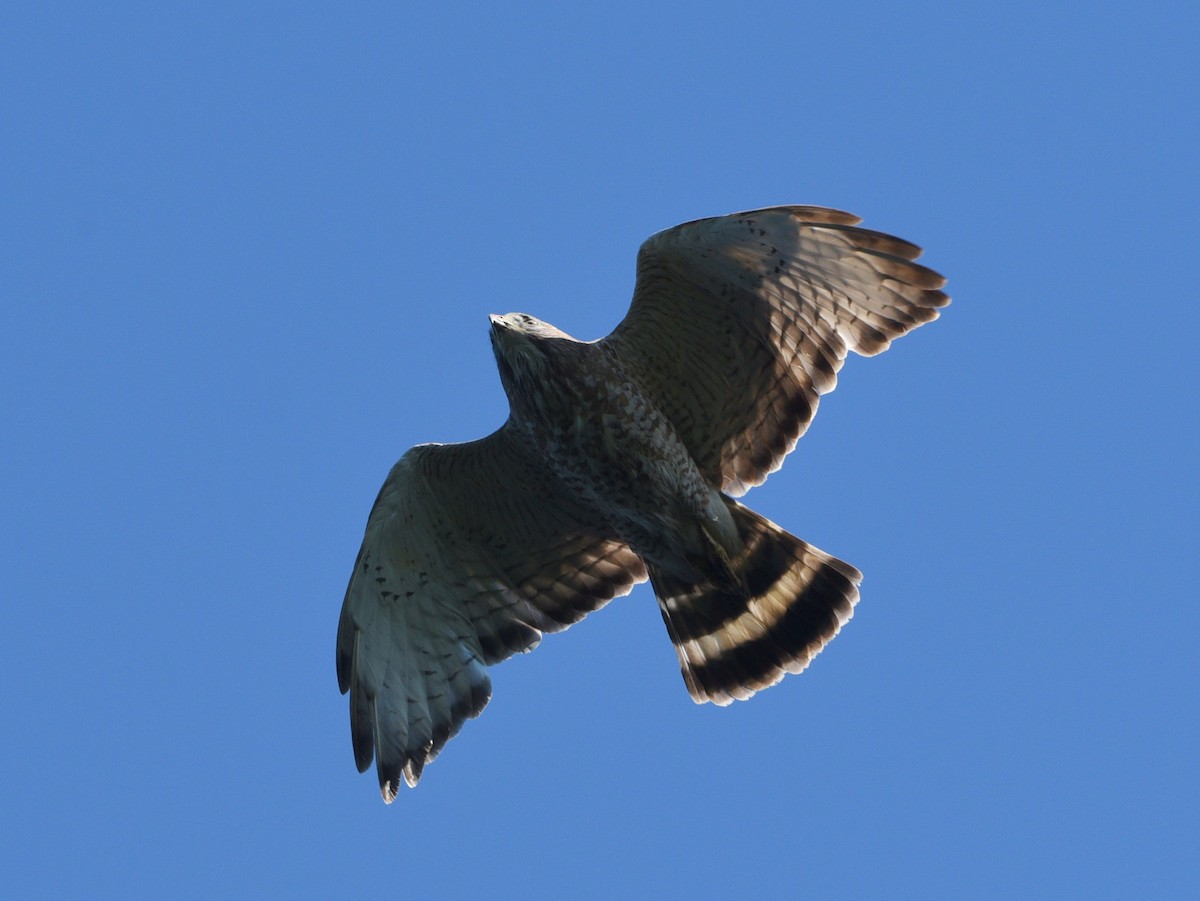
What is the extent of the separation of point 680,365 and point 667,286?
0.59 m

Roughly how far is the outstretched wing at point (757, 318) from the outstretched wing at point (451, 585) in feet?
→ 3.30

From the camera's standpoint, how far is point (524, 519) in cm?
1041

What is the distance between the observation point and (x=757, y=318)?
9805 mm

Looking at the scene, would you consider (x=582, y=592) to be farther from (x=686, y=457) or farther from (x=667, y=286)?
(x=667, y=286)

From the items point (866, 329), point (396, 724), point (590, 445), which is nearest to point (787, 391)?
point (866, 329)

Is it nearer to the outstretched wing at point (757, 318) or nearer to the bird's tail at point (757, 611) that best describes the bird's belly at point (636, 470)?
the outstretched wing at point (757, 318)

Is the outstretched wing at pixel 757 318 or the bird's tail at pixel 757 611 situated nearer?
the outstretched wing at pixel 757 318

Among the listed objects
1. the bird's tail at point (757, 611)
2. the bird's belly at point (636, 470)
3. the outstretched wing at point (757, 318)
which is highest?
the outstretched wing at point (757, 318)

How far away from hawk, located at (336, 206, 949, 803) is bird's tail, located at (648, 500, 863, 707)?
0.01 m

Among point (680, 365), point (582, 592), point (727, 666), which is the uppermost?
point (680, 365)

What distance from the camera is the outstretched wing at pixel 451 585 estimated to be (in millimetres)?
10086

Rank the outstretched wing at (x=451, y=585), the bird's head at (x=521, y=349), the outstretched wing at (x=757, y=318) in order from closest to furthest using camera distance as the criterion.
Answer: the bird's head at (x=521, y=349), the outstretched wing at (x=757, y=318), the outstretched wing at (x=451, y=585)

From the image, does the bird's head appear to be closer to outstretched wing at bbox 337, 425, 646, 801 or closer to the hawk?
the hawk

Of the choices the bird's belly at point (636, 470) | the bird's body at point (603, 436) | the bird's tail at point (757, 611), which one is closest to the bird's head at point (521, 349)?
the bird's body at point (603, 436)
